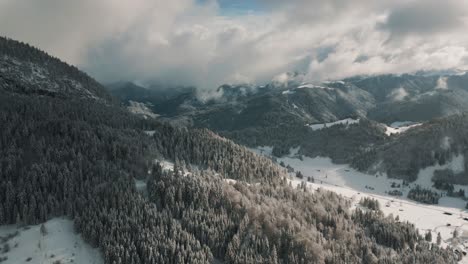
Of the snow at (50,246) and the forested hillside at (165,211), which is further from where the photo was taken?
the forested hillside at (165,211)

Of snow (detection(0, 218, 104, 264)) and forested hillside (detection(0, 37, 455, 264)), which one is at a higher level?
forested hillside (detection(0, 37, 455, 264))

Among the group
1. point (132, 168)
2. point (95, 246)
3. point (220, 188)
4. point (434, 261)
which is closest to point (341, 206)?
point (434, 261)

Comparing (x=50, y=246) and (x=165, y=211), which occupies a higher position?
(x=165, y=211)

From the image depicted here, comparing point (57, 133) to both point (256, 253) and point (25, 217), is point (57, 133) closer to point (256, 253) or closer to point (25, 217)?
point (25, 217)

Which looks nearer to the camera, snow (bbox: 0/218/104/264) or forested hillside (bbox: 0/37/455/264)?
snow (bbox: 0/218/104/264)

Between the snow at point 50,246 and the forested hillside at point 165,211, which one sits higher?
the forested hillside at point 165,211
